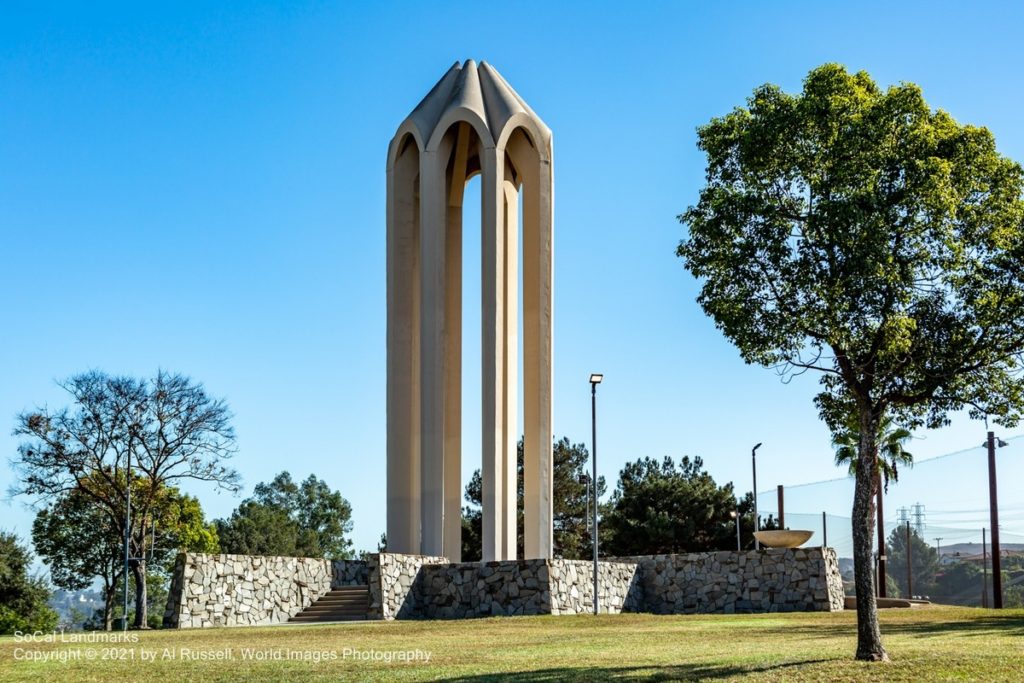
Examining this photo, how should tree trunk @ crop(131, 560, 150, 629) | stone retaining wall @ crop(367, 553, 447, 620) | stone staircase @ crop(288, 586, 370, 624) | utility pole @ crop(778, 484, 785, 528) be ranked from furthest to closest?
utility pole @ crop(778, 484, 785, 528) → tree trunk @ crop(131, 560, 150, 629) → stone staircase @ crop(288, 586, 370, 624) → stone retaining wall @ crop(367, 553, 447, 620)

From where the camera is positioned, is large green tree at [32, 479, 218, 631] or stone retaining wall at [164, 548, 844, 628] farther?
large green tree at [32, 479, 218, 631]

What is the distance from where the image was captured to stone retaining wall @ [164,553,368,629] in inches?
992

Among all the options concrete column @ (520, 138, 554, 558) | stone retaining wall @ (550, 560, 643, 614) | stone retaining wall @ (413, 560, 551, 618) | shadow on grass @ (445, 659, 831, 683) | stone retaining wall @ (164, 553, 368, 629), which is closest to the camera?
shadow on grass @ (445, 659, 831, 683)

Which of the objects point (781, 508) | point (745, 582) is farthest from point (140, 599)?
point (781, 508)

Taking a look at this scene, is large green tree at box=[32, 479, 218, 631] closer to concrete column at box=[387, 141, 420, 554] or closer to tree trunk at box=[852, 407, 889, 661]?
concrete column at box=[387, 141, 420, 554]

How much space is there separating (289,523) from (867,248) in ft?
260

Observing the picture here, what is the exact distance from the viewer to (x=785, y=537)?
32938 mm

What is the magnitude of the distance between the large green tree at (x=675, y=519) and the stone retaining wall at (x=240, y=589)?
24701 millimetres

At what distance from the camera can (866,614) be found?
1403cm

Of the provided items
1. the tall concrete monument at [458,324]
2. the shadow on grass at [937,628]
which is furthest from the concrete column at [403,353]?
the shadow on grass at [937,628]

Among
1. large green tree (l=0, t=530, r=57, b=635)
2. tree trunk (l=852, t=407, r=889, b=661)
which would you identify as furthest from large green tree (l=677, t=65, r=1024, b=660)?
large green tree (l=0, t=530, r=57, b=635)

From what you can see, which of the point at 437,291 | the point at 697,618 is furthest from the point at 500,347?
the point at 697,618

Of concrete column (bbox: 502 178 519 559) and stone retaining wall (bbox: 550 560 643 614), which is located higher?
concrete column (bbox: 502 178 519 559)

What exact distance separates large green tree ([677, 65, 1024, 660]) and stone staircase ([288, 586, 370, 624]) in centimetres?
1488
